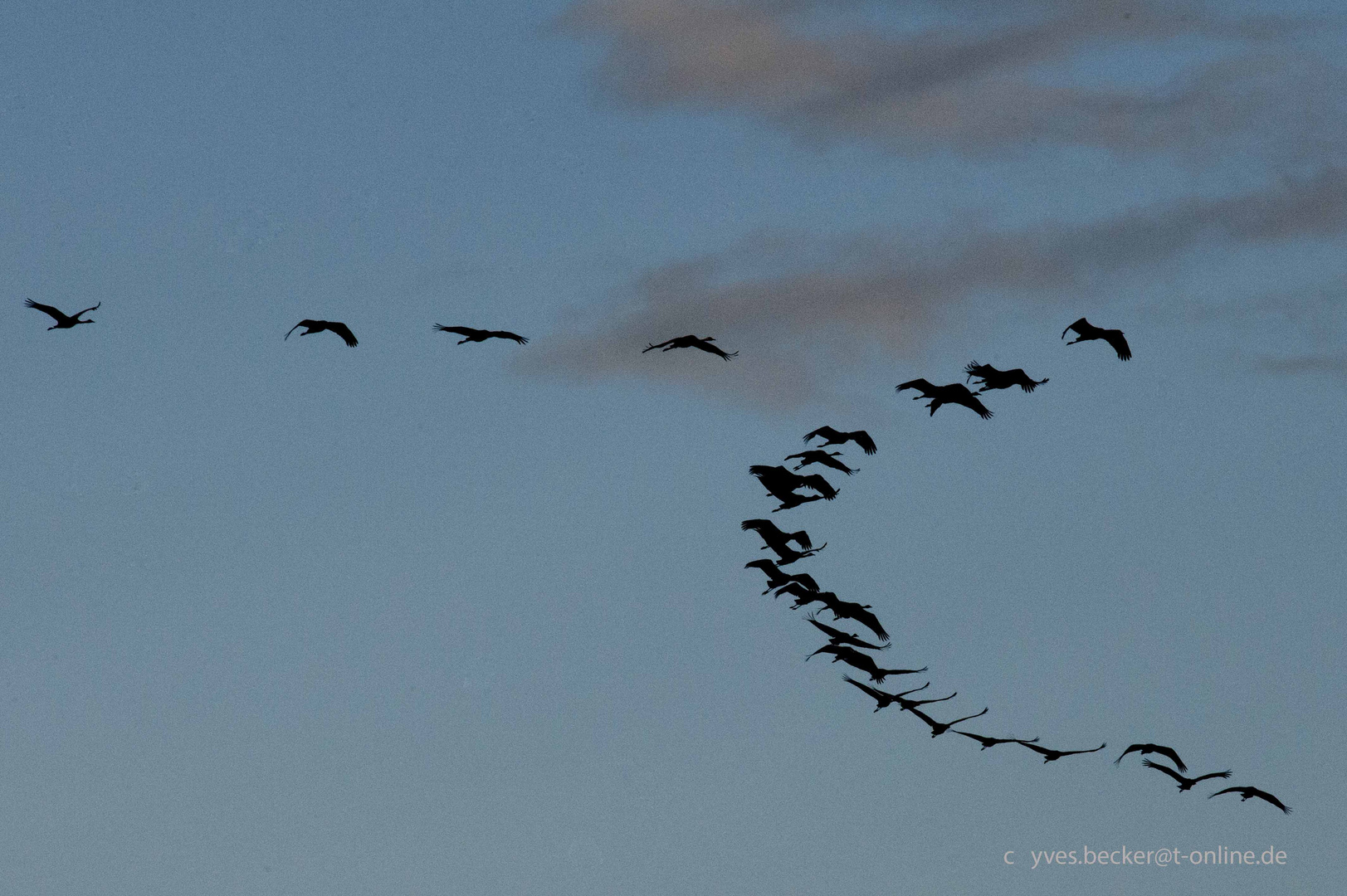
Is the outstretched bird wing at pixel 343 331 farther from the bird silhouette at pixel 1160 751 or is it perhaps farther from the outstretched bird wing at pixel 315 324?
the bird silhouette at pixel 1160 751

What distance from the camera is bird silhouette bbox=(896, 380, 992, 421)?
232ft

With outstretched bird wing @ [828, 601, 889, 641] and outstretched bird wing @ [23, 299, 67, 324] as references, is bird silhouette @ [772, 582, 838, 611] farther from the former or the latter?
outstretched bird wing @ [23, 299, 67, 324]

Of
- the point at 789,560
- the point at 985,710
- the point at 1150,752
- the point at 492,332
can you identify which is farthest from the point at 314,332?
the point at 1150,752

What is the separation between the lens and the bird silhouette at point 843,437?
7300 centimetres

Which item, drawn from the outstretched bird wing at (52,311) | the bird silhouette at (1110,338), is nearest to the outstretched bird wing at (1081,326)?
the bird silhouette at (1110,338)

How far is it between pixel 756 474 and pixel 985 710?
14.6m

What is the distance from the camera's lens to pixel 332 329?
2665 inches

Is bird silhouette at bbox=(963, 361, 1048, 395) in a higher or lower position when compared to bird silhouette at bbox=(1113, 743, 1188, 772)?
higher

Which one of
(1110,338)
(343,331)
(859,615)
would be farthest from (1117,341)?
(343,331)

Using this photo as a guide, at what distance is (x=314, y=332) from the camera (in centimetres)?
6694

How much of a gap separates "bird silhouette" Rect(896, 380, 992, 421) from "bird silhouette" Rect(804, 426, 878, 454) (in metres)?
2.66

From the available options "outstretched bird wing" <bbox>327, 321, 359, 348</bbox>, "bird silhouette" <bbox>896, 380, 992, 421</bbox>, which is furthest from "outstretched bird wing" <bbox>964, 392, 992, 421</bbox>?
"outstretched bird wing" <bbox>327, 321, 359, 348</bbox>

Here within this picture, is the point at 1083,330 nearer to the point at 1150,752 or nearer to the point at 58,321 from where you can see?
the point at 1150,752

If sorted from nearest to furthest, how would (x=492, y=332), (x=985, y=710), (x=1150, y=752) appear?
(x=985, y=710)
(x=492, y=332)
(x=1150, y=752)
